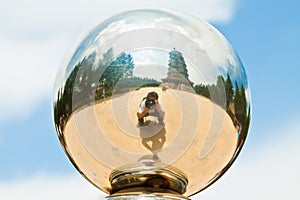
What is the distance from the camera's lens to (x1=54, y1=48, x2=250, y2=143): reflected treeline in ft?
7.71

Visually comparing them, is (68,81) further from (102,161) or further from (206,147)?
(206,147)

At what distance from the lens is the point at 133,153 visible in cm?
236

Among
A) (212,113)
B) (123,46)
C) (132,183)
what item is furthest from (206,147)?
(123,46)

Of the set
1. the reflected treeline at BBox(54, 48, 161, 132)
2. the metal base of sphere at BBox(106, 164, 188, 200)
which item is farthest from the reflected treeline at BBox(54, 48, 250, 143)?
the metal base of sphere at BBox(106, 164, 188, 200)

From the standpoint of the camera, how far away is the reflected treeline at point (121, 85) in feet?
7.71

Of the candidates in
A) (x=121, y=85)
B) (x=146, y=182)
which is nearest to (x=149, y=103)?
(x=121, y=85)

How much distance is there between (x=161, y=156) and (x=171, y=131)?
0.10 metres

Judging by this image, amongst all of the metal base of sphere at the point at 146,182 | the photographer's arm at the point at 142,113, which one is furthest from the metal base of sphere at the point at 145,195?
the photographer's arm at the point at 142,113

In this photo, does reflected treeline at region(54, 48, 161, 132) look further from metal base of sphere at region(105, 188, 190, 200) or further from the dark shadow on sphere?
metal base of sphere at region(105, 188, 190, 200)

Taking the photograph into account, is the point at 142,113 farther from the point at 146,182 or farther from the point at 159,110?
the point at 146,182

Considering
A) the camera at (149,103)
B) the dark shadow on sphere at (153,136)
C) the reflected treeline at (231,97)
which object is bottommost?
the dark shadow on sphere at (153,136)

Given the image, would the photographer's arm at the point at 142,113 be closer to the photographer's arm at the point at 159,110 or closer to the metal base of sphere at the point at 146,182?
the photographer's arm at the point at 159,110

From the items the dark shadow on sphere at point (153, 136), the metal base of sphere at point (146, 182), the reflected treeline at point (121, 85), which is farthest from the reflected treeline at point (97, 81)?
the metal base of sphere at point (146, 182)

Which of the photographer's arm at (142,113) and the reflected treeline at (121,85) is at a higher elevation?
the reflected treeline at (121,85)
